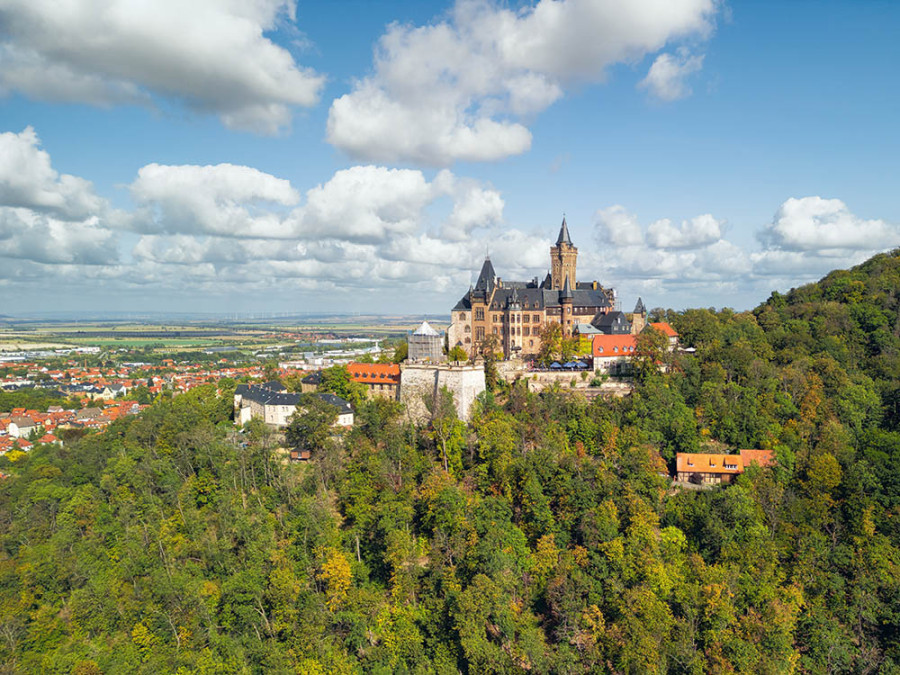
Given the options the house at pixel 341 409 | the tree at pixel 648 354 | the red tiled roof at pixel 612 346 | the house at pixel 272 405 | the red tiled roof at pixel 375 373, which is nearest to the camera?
the house at pixel 341 409

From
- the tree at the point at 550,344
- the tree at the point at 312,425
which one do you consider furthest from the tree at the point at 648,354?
the tree at the point at 312,425

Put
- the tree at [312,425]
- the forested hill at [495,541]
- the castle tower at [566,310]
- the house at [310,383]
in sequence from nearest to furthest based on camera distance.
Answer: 1. the forested hill at [495,541]
2. the tree at [312,425]
3. the house at [310,383]
4. the castle tower at [566,310]

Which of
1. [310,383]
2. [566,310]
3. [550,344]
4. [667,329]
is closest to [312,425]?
[310,383]

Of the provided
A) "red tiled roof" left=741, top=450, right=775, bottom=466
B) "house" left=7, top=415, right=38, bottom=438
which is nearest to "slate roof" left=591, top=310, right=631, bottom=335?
"red tiled roof" left=741, top=450, right=775, bottom=466

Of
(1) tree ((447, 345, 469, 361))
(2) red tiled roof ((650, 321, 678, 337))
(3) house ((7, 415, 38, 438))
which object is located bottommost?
(3) house ((7, 415, 38, 438))

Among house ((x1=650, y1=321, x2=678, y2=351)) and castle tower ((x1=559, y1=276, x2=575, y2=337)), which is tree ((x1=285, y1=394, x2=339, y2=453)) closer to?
castle tower ((x1=559, y1=276, x2=575, y2=337))

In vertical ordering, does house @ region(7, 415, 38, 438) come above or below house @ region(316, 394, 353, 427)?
below

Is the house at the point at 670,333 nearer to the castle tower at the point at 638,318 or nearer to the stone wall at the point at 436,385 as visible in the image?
the castle tower at the point at 638,318

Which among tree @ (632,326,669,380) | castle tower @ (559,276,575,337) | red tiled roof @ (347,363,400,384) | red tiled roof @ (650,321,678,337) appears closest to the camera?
tree @ (632,326,669,380)
